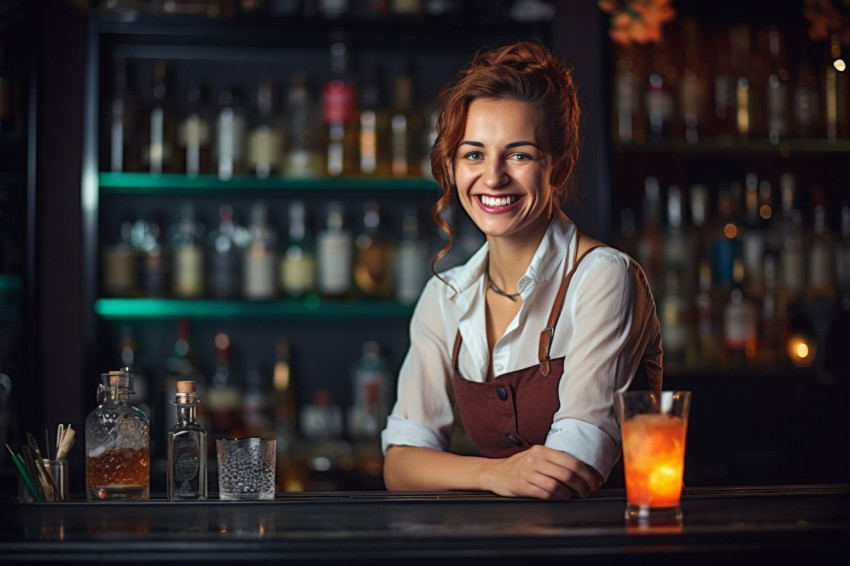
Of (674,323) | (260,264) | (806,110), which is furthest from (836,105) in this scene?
(260,264)

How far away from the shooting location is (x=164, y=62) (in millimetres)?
2752

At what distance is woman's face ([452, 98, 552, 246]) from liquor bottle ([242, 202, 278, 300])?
4.07 ft

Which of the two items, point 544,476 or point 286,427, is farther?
point 286,427

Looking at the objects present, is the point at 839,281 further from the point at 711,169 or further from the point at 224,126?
the point at 224,126

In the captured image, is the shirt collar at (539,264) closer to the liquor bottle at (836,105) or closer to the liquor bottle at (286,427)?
the liquor bottle at (286,427)

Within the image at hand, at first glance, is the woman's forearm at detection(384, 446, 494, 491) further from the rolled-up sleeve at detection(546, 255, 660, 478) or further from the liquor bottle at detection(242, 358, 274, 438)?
the liquor bottle at detection(242, 358, 274, 438)

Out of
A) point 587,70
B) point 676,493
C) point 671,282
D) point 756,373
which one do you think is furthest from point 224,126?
point 676,493

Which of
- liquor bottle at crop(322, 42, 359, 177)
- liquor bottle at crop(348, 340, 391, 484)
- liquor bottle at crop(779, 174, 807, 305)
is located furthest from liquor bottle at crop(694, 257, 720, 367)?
liquor bottle at crop(322, 42, 359, 177)

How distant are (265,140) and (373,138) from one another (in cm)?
29

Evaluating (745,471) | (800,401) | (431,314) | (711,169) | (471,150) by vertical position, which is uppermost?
(711,169)

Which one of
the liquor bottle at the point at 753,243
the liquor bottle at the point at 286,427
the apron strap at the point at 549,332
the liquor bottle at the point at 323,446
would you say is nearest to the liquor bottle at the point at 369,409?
the liquor bottle at the point at 323,446

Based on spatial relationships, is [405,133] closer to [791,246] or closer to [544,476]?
[791,246]

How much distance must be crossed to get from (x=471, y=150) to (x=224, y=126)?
4.38 feet

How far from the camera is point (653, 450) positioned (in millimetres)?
1042
